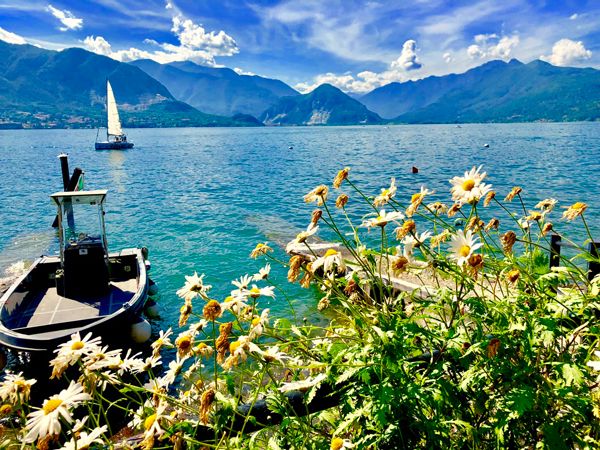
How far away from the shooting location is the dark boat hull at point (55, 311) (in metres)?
10.3

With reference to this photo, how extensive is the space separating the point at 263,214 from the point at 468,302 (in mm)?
31891

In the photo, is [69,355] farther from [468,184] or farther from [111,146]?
[111,146]

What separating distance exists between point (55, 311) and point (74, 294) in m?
0.86

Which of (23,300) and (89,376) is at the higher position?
(89,376)

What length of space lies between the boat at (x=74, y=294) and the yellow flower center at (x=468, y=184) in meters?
10.0

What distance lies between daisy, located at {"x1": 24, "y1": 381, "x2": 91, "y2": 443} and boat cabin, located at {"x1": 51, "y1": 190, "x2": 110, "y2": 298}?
11.6m

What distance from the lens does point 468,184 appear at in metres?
→ 2.40

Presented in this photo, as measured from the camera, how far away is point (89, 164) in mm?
78625

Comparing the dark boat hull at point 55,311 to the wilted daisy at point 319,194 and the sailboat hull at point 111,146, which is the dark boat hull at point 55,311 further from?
the sailboat hull at point 111,146

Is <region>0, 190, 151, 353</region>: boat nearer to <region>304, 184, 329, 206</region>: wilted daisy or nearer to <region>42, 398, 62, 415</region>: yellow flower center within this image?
<region>304, 184, 329, 206</region>: wilted daisy

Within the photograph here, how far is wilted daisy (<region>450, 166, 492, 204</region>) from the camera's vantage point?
7.45ft

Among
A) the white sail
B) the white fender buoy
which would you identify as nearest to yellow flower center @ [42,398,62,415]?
the white fender buoy

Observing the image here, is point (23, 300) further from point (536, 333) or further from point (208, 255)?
point (536, 333)

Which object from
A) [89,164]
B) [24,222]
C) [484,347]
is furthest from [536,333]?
[89,164]
